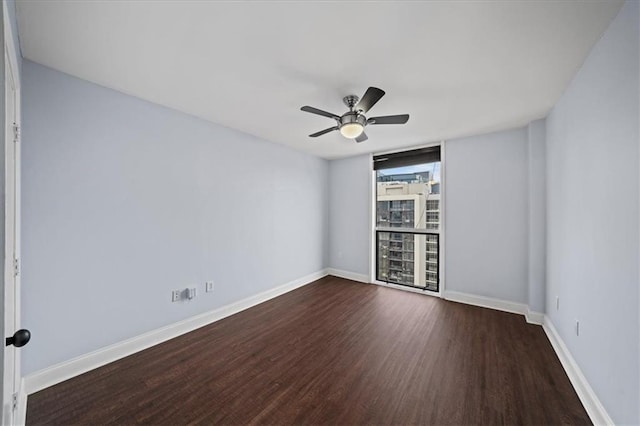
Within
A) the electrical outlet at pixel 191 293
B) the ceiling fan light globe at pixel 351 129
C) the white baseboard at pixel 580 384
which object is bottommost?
the white baseboard at pixel 580 384

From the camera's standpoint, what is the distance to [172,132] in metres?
2.71

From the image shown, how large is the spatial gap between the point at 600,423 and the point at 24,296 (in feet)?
13.2

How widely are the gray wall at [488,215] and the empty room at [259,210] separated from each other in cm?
3

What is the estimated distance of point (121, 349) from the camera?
2.30 meters

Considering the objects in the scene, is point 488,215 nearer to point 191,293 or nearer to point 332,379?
point 332,379

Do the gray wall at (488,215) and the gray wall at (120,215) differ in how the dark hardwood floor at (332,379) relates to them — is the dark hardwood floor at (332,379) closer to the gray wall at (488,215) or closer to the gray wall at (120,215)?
the gray wall at (120,215)

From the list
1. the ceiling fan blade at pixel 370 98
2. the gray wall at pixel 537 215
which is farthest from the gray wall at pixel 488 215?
the ceiling fan blade at pixel 370 98

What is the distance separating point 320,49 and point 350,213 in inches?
138

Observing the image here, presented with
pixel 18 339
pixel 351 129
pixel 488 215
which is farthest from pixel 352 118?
pixel 488 215

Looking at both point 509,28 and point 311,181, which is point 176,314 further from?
point 509,28

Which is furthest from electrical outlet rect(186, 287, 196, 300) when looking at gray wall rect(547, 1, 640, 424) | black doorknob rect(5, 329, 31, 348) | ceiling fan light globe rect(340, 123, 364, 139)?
gray wall rect(547, 1, 640, 424)

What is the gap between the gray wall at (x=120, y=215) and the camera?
1913mm

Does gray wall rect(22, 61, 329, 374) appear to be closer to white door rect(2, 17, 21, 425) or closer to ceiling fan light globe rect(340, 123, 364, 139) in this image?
white door rect(2, 17, 21, 425)

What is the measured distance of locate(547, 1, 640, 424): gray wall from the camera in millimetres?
1315
